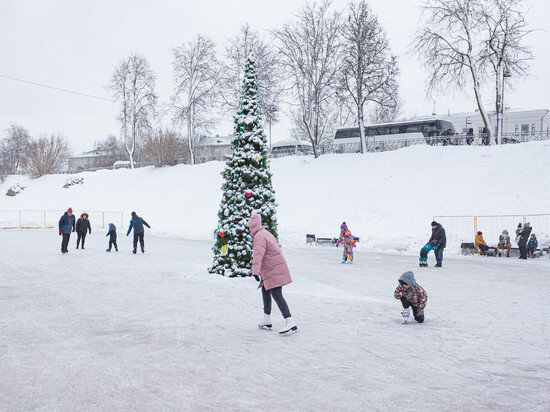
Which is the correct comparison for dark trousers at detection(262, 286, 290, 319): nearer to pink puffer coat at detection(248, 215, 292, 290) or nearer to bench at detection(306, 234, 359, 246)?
pink puffer coat at detection(248, 215, 292, 290)

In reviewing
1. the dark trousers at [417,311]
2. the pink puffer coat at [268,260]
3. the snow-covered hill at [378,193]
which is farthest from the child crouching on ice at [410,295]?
the snow-covered hill at [378,193]

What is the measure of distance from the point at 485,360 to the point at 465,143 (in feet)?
95.6

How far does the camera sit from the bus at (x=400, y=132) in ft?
121

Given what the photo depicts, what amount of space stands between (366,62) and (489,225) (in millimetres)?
17067

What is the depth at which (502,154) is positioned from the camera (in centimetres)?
2667

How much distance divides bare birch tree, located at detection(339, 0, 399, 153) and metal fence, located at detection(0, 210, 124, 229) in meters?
20.2

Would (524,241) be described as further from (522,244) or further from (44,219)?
(44,219)

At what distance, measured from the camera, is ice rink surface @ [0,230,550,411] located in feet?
13.4

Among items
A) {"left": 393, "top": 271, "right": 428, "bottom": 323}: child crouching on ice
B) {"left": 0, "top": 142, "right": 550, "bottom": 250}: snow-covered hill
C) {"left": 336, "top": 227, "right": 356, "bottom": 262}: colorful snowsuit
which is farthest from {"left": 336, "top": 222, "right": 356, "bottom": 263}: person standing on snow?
{"left": 393, "top": 271, "right": 428, "bottom": 323}: child crouching on ice

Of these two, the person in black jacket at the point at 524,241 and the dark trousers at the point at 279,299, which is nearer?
the dark trousers at the point at 279,299

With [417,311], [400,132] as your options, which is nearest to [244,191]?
[417,311]

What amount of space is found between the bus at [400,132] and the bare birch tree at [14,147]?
5637cm

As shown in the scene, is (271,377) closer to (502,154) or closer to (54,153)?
(502,154)

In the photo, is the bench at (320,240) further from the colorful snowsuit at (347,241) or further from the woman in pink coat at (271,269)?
the woman in pink coat at (271,269)
